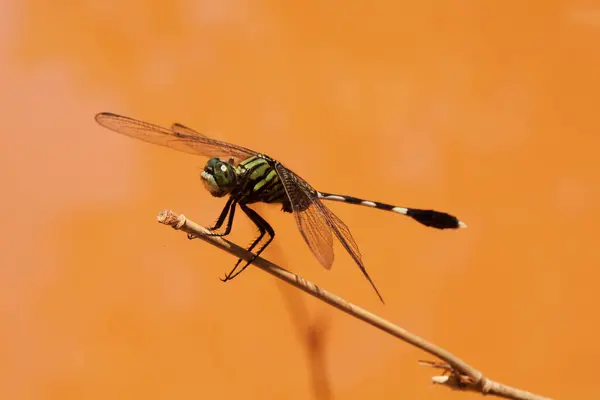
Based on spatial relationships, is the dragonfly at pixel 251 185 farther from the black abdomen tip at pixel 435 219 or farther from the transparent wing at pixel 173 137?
the black abdomen tip at pixel 435 219

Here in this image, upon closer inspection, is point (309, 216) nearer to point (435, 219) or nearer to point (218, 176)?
point (218, 176)

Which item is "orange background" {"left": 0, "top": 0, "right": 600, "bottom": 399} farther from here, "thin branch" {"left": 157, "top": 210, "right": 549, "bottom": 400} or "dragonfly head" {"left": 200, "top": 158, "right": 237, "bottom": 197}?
"thin branch" {"left": 157, "top": 210, "right": 549, "bottom": 400}

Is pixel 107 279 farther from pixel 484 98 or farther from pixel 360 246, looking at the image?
pixel 484 98

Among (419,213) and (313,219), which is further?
(419,213)

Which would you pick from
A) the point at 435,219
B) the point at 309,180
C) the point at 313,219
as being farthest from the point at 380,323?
the point at 309,180

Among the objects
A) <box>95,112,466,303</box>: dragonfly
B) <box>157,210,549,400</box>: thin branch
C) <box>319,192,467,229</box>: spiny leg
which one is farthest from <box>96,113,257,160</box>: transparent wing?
<box>157,210,549,400</box>: thin branch

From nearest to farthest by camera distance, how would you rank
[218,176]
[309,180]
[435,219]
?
[218,176] → [435,219] → [309,180]

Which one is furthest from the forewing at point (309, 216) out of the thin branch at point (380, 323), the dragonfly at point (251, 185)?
the thin branch at point (380, 323)

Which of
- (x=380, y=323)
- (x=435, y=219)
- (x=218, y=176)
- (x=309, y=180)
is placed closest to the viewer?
(x=380, y=323)
